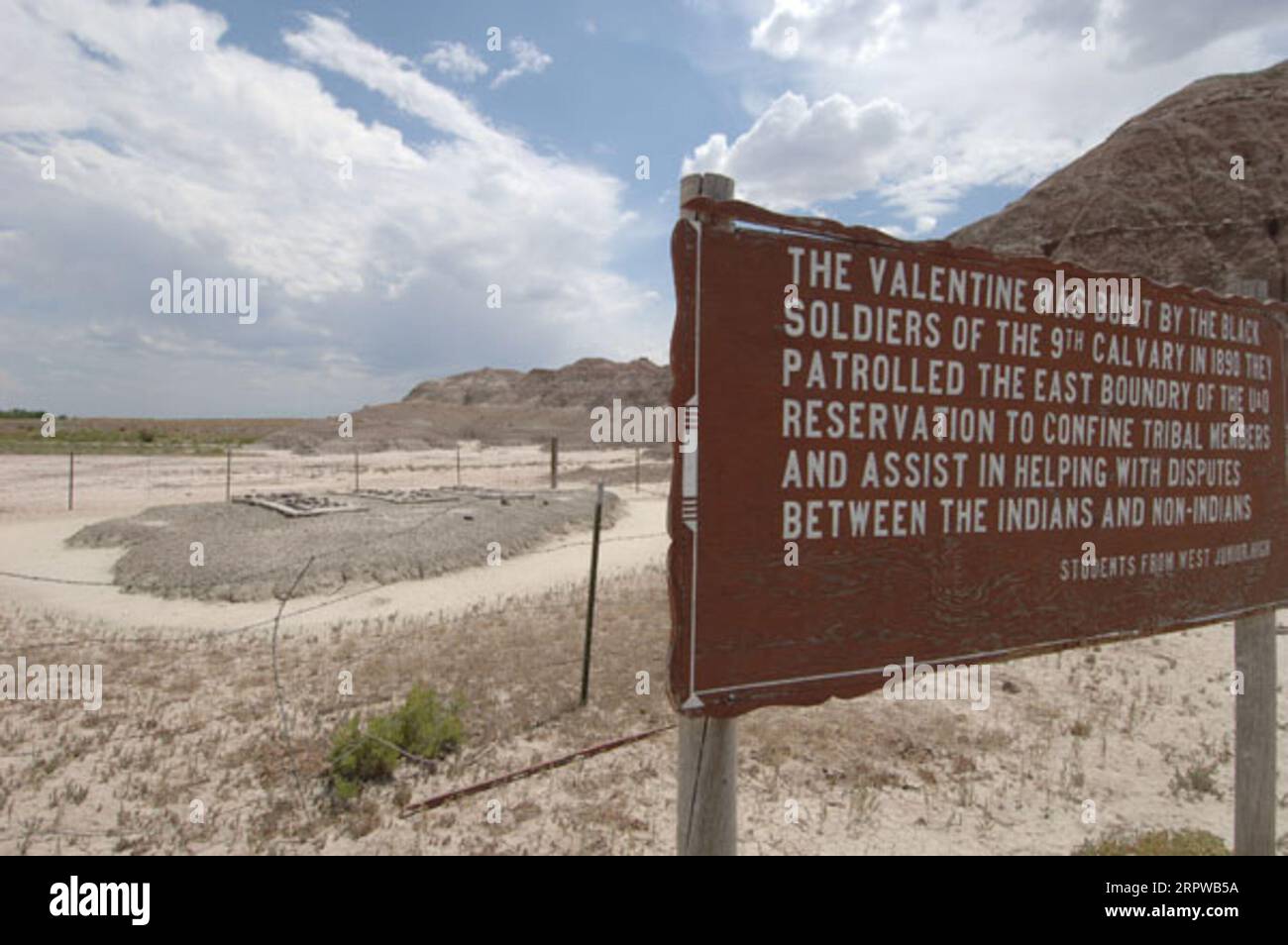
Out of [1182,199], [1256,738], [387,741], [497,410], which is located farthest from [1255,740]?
[497,410]

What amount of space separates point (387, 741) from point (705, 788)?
3356 millimetres

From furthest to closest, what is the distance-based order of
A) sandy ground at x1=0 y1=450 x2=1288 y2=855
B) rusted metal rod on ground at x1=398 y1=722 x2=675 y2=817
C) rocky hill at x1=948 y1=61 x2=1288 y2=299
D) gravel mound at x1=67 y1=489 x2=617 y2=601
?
rocky hill at x1=948 y1=61 x2=1288 y2=299 → gravel mound at x1=67 y1=489 x2=617 y2=601 → rusted metal rod on ground at x1=398 y1=722 x2=675 y2=817 → sandy ground at x1=0 y1=450 x2=1288 y2=855

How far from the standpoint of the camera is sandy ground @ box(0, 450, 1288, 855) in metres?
4.08

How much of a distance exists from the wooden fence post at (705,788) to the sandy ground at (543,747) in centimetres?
192

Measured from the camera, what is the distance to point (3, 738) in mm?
5227

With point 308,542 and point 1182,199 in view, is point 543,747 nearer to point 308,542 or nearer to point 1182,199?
point 308,542

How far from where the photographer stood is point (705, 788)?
2.18 metres

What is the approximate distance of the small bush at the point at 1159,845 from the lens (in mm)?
3693

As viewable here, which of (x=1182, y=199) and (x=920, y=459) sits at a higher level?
(x=1182, y=199)

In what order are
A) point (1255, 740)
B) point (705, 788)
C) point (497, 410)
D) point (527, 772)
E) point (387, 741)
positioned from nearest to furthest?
point (705, 788) < point (1255, 740) < point (527, 772) < point (387, 741) < point (497, 410)

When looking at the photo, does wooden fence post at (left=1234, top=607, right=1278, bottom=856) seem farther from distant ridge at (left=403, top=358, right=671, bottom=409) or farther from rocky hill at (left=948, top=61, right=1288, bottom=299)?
distant ridge at (left=403, top=358, right=671, bottom=409)

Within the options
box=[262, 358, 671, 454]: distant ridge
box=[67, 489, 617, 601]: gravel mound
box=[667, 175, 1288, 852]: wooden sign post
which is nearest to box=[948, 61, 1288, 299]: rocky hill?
box=[262, 358, 671, 454]: distant ridge

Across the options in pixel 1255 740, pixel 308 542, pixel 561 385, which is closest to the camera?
pixel 1255 740

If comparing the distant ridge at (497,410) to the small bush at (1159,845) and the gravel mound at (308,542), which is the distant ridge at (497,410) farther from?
the small bush at (1159,845)
